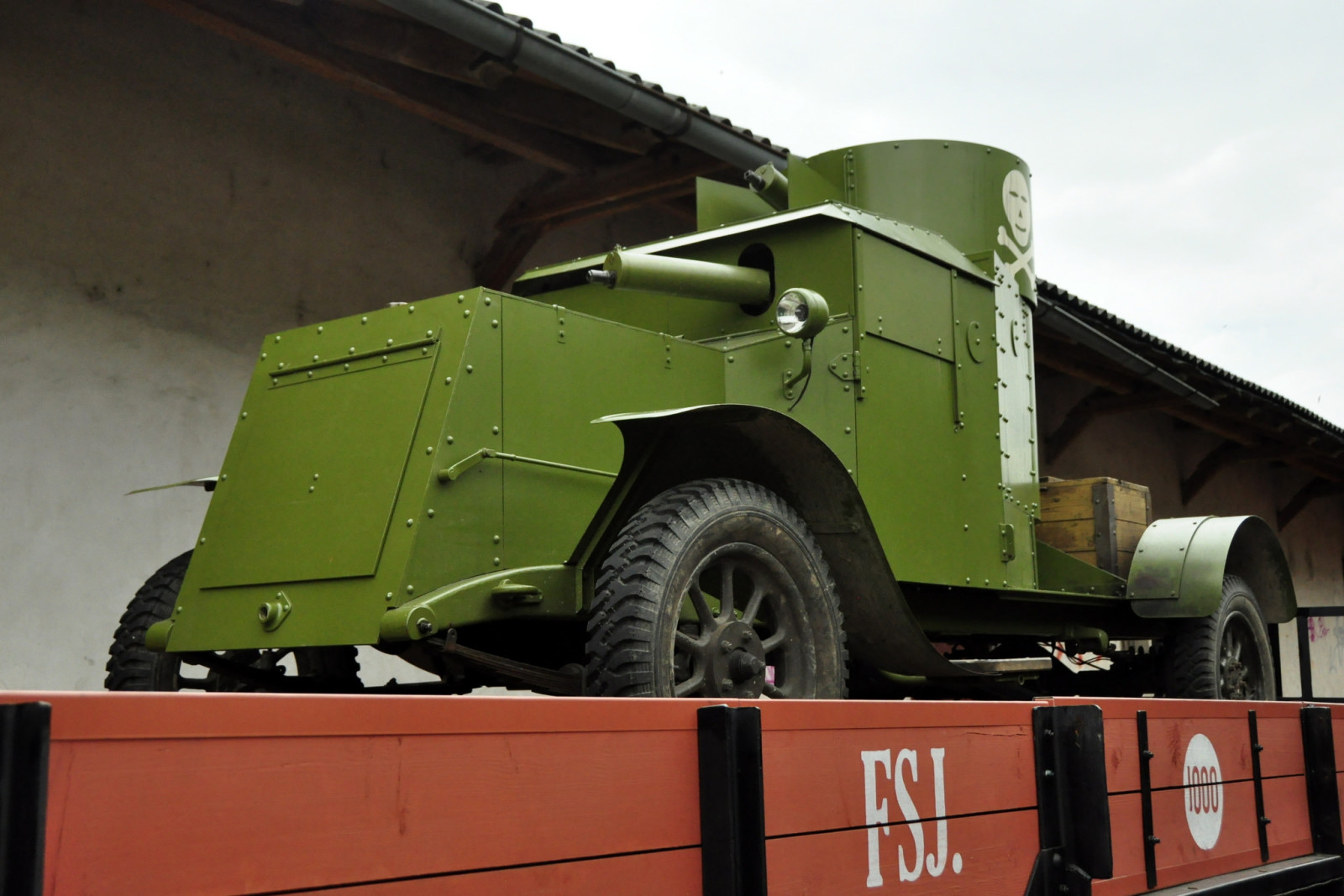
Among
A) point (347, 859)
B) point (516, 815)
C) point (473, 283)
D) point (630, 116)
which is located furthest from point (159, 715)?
point (473, 283)

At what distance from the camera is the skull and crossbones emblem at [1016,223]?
17.6ft

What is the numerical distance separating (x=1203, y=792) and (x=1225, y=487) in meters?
13.6

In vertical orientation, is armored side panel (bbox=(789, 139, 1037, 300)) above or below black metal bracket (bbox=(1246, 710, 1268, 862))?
above

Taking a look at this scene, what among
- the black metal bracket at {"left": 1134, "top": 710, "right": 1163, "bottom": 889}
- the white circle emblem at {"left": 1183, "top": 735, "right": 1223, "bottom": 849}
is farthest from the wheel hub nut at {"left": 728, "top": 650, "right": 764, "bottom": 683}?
the white circle emblem at {"left": 1183, "top": 735, "right": 1223, "bottom": 849}

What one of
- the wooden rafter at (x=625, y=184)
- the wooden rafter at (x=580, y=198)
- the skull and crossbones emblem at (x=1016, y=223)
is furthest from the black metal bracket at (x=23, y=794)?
the wooden rafter at (x=580, y=198)

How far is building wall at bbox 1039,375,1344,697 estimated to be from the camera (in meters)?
13.0

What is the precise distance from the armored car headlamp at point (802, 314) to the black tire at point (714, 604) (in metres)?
0.69

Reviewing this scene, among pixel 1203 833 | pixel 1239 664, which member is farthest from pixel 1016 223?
pixel 1203 833

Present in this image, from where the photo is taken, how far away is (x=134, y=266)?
634cm

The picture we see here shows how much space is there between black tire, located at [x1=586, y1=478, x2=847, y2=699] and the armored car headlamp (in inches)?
27.3

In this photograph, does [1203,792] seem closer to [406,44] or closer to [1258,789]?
[1258,789]

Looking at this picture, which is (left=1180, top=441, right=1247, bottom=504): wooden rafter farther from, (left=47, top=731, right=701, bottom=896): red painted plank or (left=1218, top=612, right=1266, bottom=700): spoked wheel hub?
(left=47, top=731, right=701, bottom=896): red painted plank

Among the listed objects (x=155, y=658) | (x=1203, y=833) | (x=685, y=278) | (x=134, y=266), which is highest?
(x=134, y=266)

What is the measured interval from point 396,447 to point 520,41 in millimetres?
2909
